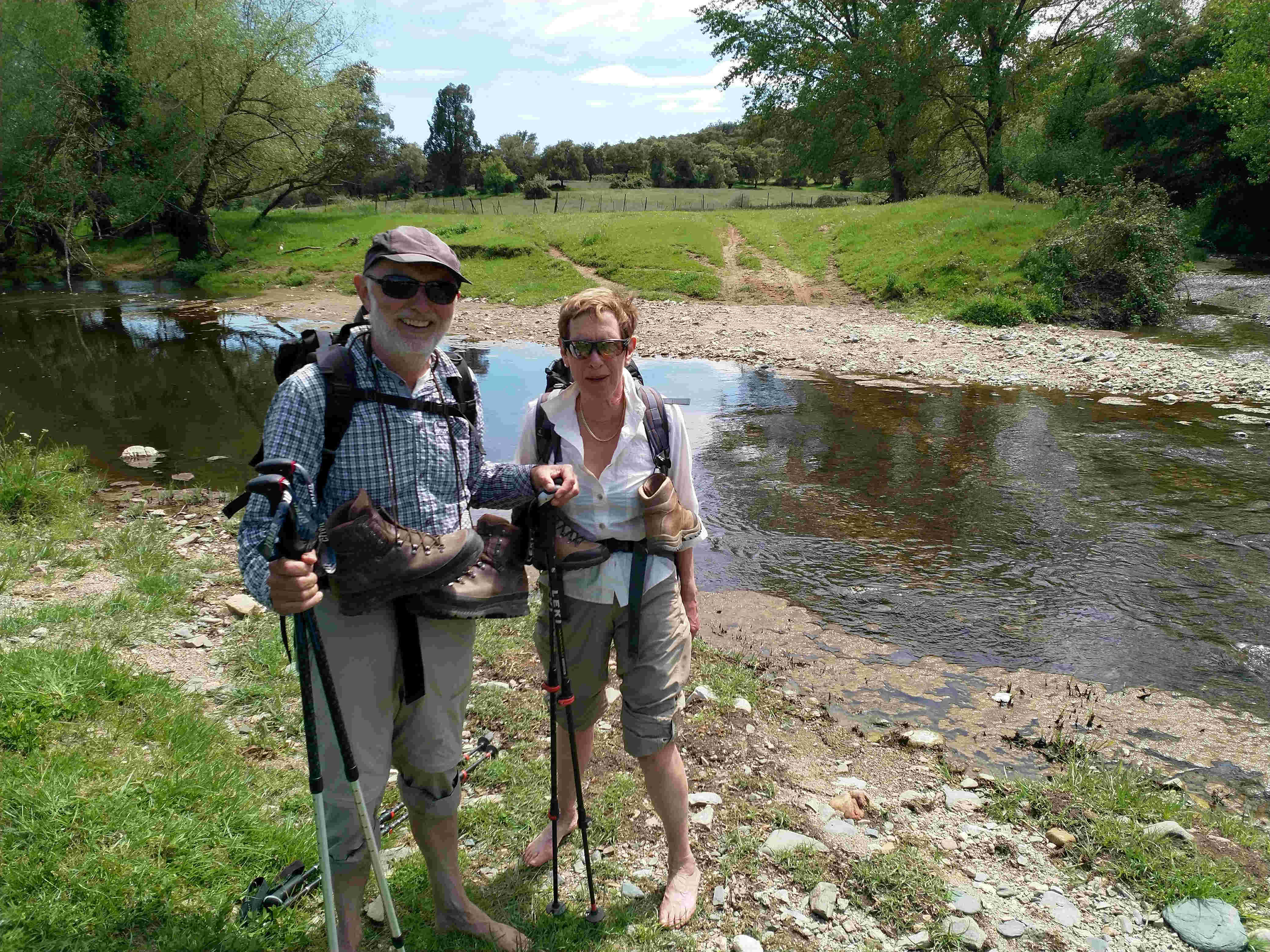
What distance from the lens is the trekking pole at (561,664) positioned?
3426 millimetres

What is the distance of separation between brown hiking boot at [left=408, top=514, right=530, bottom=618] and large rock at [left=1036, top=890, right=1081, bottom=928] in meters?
2.76

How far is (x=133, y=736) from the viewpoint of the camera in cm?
423

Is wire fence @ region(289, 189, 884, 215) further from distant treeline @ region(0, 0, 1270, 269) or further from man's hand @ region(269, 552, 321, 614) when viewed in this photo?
man's hand @ region(269, 552, 321, 614)

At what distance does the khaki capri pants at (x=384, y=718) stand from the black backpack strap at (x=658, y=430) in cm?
107

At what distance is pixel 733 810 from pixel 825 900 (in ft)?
2.48

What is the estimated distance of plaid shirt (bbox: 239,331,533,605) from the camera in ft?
8.73

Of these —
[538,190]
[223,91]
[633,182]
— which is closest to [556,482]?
[223,91]

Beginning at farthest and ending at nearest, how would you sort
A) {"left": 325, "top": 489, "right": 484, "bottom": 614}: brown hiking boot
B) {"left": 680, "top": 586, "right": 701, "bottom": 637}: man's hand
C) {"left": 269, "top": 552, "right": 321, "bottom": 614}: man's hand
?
{"left": 680, "top": 586, "right": 701, "bottom": 637}: man's hand → {"left": 325, "top": 489, "right": 484, "bottom": 614}: brown hiking boot → {"left": 269, "top": 552, "right": 321, "bottom": 614}: man's hand

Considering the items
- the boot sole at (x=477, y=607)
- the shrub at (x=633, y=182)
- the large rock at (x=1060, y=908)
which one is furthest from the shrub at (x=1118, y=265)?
the shrub at (x=633, y=182)

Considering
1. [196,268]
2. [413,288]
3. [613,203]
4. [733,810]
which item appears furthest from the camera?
[613,203]

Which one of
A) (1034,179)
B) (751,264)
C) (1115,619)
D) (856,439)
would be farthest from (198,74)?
(1115,619)

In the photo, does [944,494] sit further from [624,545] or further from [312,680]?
[312,680]

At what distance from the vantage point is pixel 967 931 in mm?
3482

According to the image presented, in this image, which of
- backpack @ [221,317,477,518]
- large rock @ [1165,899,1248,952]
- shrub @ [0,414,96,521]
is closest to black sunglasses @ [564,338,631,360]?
backpack @ [221,317,477,518]
